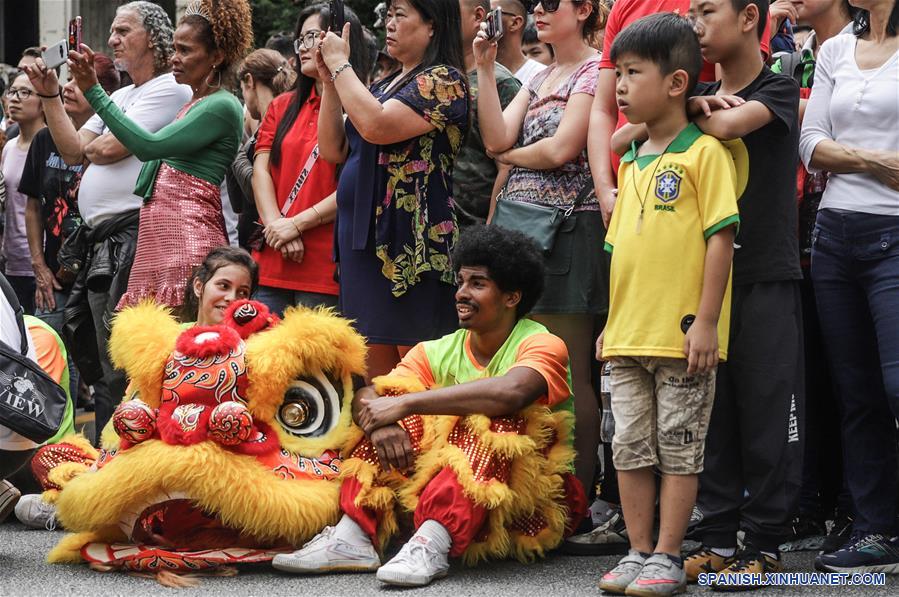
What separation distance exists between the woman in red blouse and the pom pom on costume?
2.52 ft

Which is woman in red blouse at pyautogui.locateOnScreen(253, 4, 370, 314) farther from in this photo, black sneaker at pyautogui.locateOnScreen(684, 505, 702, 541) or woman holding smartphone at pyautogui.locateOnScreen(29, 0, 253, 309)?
black sneaker at pyautogui.locateOnScreen(684, 505, 702, 541)

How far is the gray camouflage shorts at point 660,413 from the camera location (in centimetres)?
391

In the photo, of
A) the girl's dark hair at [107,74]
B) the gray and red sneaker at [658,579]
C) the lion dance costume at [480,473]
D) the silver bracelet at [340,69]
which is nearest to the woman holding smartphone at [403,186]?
the silver bracelet at [340,69]

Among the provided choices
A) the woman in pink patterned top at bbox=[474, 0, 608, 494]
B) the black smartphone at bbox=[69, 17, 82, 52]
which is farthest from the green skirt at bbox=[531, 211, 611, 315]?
the black smartphone at bbox=[69, 17, 82, 52]

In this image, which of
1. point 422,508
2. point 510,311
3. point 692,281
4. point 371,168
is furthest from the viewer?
point 371,168

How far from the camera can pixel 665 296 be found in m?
3.91

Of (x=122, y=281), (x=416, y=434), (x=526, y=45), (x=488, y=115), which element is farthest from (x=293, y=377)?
(x=526, y=45)

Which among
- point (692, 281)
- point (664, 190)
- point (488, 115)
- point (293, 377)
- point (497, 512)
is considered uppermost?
point (488, 115)

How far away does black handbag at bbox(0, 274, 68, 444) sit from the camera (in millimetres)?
4199

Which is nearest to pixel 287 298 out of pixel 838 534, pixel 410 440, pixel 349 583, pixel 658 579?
pixel 410 440

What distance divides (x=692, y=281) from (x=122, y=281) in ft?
9.46

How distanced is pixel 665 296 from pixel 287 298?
6.63ft

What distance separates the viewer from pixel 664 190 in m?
3.94

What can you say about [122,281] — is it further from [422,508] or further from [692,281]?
[692,281]
